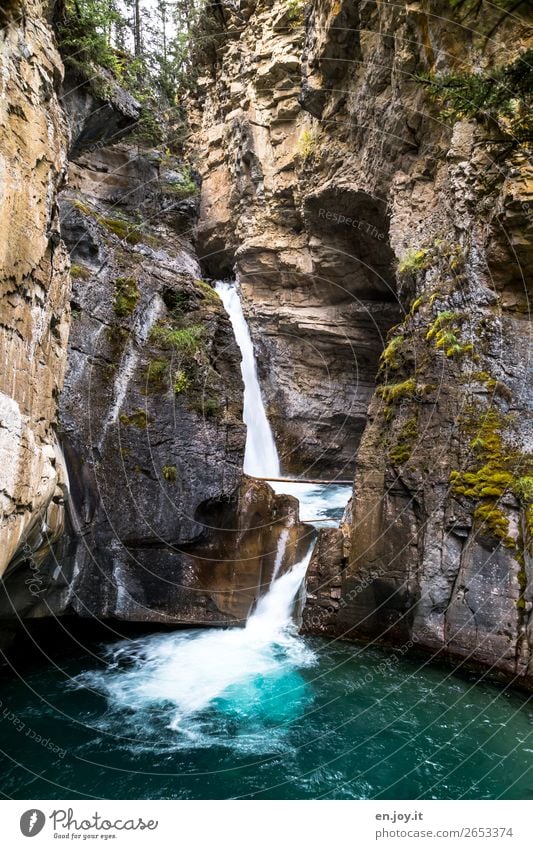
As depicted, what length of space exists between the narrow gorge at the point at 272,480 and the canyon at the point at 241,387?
0.06 meters

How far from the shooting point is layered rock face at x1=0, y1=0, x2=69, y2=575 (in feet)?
18.3

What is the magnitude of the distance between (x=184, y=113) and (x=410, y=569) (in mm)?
24103

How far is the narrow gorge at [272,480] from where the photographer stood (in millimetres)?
6480

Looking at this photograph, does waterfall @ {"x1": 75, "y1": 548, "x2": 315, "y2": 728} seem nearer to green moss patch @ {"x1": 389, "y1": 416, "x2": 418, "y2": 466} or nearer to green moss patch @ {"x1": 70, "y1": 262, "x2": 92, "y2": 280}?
green moss patch @ {"x1": 389, "y1": 416, "x2": 418, "y2": 466}

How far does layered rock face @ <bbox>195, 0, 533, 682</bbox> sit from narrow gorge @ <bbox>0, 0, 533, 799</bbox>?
0.06 meters

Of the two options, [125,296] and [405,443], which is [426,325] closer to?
[405,443]

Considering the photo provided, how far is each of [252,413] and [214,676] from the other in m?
11.5

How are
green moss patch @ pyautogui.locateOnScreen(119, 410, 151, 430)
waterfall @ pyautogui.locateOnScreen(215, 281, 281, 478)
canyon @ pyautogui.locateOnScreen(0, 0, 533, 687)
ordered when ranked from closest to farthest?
canyon @ pyautogui.locateOnScreen(0, 0, 533, 687) → green moss patch @ pyautogui.locateOnScreen(119, 410, 151, 430) → waterfall @ pyautogui.locateOnScreen(215, 281, 281, 478)

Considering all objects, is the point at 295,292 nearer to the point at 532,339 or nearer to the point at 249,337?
the point at 249,337

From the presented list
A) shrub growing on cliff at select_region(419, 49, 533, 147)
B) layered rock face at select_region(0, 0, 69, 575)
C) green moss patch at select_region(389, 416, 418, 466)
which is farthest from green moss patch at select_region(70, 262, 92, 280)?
shrub growing on cliff at select_region(419, 49, 533, 147)

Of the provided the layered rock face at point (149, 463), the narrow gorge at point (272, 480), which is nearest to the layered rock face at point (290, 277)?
the narrow gorge at point (272, 480)

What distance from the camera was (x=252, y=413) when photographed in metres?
19.4

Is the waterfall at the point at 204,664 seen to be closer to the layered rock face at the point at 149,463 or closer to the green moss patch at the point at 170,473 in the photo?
the layered rock face at the point at 149,463

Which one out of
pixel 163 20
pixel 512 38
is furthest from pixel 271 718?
pixel 163 20
